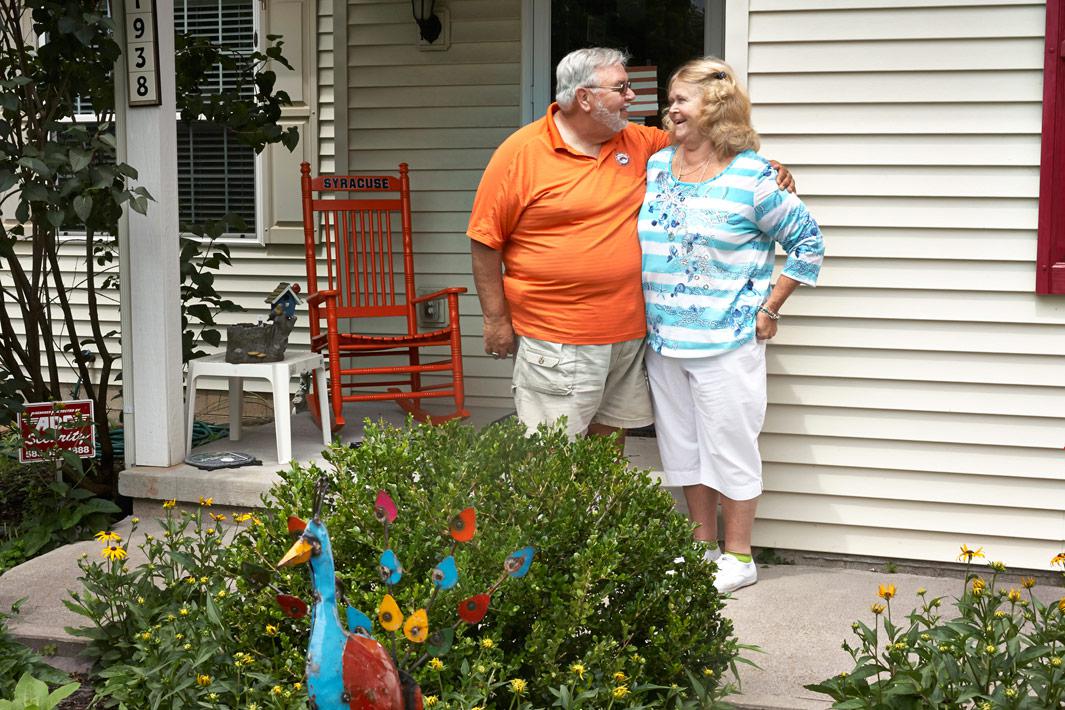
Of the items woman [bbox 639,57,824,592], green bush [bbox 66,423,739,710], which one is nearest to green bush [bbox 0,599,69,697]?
green bush [bbox 66,423,739,710]

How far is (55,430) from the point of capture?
4.29 meters

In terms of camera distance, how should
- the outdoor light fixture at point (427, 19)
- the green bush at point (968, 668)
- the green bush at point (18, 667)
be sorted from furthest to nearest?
1. the outdoor light fixture at point (427, 19)
2. the green bush at point (18, 667)
3. the green bush at point (968, 668)

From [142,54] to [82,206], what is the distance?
781mm

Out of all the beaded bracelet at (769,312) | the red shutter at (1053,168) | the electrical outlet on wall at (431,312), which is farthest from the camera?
the electrical outlet on wall at (431,312)

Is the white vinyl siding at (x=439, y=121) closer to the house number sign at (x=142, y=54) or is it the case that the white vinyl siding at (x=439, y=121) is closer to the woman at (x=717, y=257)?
the house number sign at (x=142, y=54)

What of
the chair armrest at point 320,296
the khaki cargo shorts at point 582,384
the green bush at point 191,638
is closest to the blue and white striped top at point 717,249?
the khaki cargo shorts at point 582,384

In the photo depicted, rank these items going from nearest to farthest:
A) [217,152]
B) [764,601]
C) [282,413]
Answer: [764,601], [282,413], [217,152]

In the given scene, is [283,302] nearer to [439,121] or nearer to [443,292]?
[443,292]

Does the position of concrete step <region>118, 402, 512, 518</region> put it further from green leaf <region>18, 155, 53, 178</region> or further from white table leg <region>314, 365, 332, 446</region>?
green leaf <region>18, 155, 53, 178</region>

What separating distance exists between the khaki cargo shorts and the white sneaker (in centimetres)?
49

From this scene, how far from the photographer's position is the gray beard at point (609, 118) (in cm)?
348

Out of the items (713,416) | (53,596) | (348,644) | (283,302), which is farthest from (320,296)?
(348,644)

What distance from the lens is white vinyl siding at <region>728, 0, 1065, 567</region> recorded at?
3.80 metres

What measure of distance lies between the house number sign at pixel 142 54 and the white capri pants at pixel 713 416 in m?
2.05
